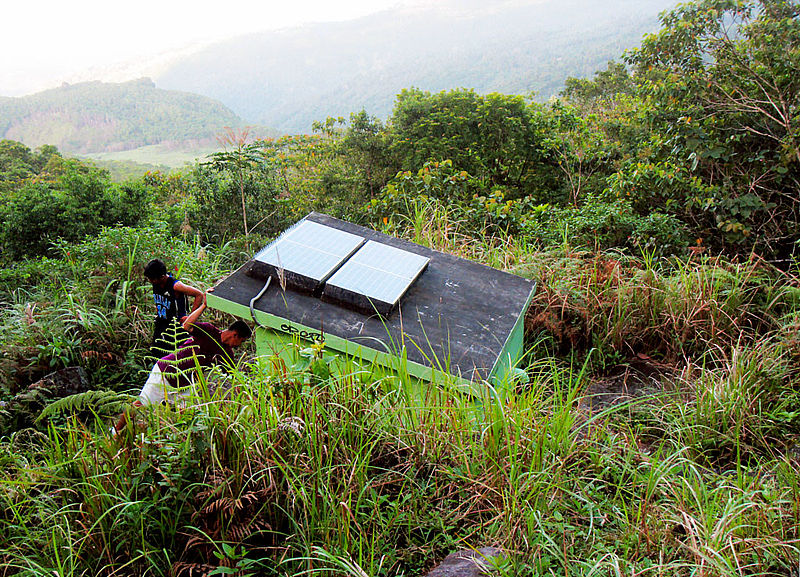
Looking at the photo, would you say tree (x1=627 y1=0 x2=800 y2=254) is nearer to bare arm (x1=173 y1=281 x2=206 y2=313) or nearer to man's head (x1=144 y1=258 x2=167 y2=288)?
bare arm (x1=173 y1=281 x2=206 y2=313)

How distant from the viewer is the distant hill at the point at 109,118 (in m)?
68.9

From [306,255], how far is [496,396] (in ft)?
6.27

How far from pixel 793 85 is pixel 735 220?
5.27 feet

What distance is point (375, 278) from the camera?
11.8ft

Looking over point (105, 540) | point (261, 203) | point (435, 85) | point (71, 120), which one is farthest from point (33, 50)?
point (105, 540)

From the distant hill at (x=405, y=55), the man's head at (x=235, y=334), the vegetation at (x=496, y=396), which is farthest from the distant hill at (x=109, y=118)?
the man's head at (x=235, y=334)

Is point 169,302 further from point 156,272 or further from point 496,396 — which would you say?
point 496,396

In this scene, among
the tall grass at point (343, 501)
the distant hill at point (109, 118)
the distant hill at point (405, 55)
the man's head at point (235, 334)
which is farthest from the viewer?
the distant hill at point (405, 55)

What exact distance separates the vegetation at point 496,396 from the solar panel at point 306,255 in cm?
43

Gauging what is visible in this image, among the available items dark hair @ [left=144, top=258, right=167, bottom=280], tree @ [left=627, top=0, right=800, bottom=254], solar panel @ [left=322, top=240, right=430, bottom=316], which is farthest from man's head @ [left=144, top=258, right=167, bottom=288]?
tree @ [left=627, top=0, right=800, bottom=254]

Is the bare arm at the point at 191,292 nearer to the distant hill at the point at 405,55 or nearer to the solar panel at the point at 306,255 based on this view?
the solar panel at the point at 306,255

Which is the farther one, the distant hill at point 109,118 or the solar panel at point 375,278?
the distant hill at point 109,118

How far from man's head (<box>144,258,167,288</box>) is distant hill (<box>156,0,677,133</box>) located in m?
67.8

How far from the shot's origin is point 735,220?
5.77 metres
